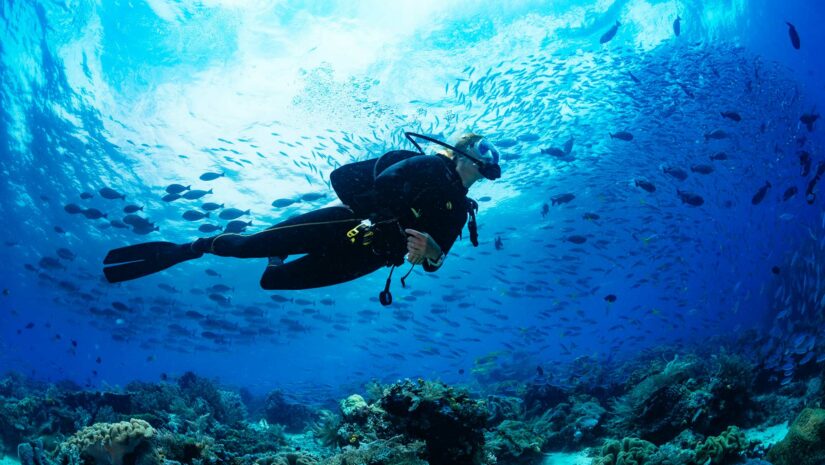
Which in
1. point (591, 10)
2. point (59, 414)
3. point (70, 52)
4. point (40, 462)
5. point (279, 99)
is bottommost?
point (59, 414)

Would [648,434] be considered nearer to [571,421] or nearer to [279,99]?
Result: [571,421]

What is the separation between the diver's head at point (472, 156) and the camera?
440cm

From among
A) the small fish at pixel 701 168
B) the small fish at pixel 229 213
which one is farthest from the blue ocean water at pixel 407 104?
the small fish at pixel 229 213

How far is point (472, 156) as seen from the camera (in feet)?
14.4

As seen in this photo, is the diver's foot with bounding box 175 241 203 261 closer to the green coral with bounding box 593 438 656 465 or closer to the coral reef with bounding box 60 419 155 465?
the coral reef with bounding box 60 419 155 465

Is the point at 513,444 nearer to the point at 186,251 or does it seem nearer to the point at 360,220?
the point at 360,220

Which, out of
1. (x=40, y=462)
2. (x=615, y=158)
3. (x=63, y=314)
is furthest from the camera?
(x=63, y=314)

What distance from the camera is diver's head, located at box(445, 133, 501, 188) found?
4.40 meters

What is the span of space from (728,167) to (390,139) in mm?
22708

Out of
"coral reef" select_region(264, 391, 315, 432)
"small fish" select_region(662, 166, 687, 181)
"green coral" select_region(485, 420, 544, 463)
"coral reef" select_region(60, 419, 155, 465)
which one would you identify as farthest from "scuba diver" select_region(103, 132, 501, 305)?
"coral reef" select_region(264, 391, 315, 432)

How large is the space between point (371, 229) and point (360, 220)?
51cm

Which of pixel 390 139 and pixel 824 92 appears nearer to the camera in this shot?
pixel 390 139

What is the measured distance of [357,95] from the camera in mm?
17359

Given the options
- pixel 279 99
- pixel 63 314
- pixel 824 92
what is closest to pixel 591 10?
pixel 279 99
